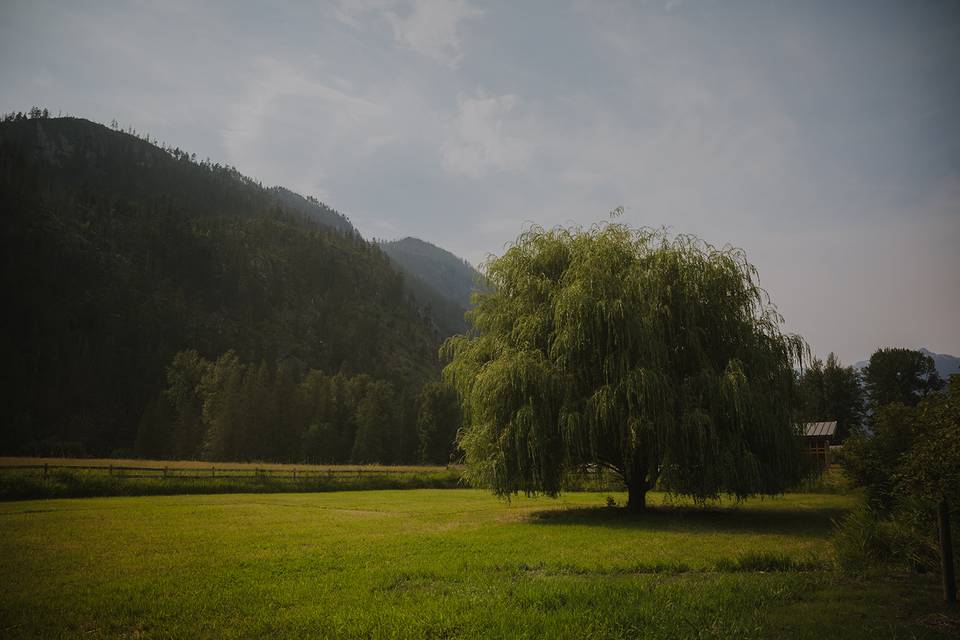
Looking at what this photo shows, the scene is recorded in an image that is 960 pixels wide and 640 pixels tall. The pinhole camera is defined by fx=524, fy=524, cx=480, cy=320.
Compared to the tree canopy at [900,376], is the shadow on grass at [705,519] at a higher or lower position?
lower

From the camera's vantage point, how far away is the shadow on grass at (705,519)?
17922 millimetres

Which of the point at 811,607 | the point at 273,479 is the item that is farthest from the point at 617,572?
the point at 273,479

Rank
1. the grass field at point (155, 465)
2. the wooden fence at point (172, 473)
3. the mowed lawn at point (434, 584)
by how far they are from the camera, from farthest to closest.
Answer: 1. the grass field at point (155, 465)
2. the wooden fence at point (172, 473)
3. the mowed lawn at point (434, 584)

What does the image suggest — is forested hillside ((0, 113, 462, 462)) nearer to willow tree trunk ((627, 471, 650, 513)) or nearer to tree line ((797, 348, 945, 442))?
tree line ((797, 348, 945, 442))

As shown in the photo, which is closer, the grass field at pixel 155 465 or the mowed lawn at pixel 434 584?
the mowed lawn at pixel 434 584

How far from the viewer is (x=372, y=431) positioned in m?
88.6

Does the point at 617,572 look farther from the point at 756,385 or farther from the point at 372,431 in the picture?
the point at 372,431

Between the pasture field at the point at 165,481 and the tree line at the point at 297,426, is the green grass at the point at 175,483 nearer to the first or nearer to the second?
the pasture field at the point at 165,481

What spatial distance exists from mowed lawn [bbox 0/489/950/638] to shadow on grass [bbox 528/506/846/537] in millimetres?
298

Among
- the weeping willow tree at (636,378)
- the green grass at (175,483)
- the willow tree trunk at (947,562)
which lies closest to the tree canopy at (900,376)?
the green grass at (175,483)

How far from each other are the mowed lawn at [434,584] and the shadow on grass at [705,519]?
0.98 ft

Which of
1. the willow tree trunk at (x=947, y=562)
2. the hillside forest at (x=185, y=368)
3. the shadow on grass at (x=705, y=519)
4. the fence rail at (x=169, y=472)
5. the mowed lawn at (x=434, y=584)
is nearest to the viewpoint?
the mowed lawn at (x=434, y=584)

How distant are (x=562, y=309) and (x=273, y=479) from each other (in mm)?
29613

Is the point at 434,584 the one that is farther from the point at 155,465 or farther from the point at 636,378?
the point at 155,465
